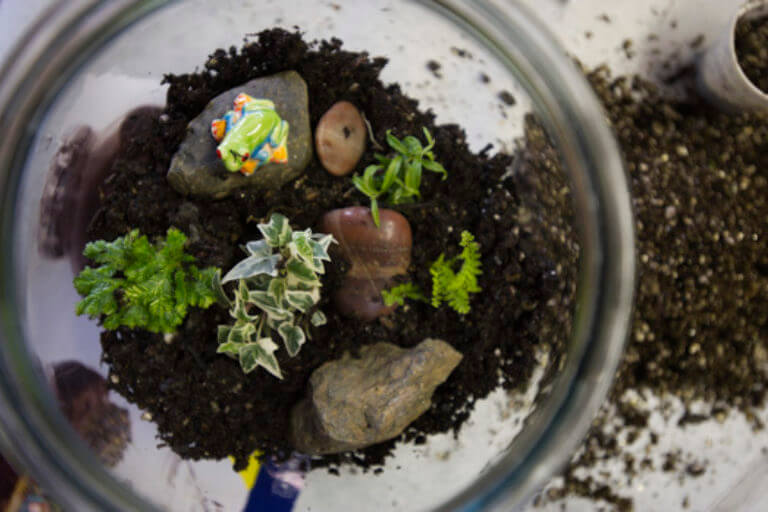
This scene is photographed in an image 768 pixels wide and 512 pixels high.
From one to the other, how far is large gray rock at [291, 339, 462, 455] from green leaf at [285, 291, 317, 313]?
24 cm

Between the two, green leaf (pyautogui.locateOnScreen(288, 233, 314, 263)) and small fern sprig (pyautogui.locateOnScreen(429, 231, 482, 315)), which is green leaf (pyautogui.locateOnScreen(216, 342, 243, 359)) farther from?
small fern sprig (pyautogui.locateOnScreen(429, 231, 482, 315))

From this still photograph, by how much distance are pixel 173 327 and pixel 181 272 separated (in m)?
0.15

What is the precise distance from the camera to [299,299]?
4.94ft

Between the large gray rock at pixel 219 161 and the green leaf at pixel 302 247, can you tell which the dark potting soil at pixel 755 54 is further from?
the green leaf at pixel 302 247

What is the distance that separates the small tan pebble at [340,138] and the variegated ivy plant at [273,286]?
0.89ft

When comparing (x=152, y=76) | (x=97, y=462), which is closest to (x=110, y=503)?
(x=97, y=462)

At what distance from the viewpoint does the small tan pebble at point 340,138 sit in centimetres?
169

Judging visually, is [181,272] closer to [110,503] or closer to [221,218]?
[221,218]

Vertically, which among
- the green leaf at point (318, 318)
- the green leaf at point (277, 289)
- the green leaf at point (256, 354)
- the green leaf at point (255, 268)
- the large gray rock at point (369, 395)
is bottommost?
the large gray rock at point (369, 395)

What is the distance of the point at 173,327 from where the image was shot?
154cm

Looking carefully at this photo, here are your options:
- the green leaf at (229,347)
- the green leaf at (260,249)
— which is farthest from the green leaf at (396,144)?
the green leaf at (229,347)

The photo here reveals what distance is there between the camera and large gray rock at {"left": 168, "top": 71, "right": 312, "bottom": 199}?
1.61 meters

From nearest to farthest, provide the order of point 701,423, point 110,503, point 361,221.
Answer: point 361,221 < point 110,503 < point 701,423

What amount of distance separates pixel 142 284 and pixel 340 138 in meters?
0.64
